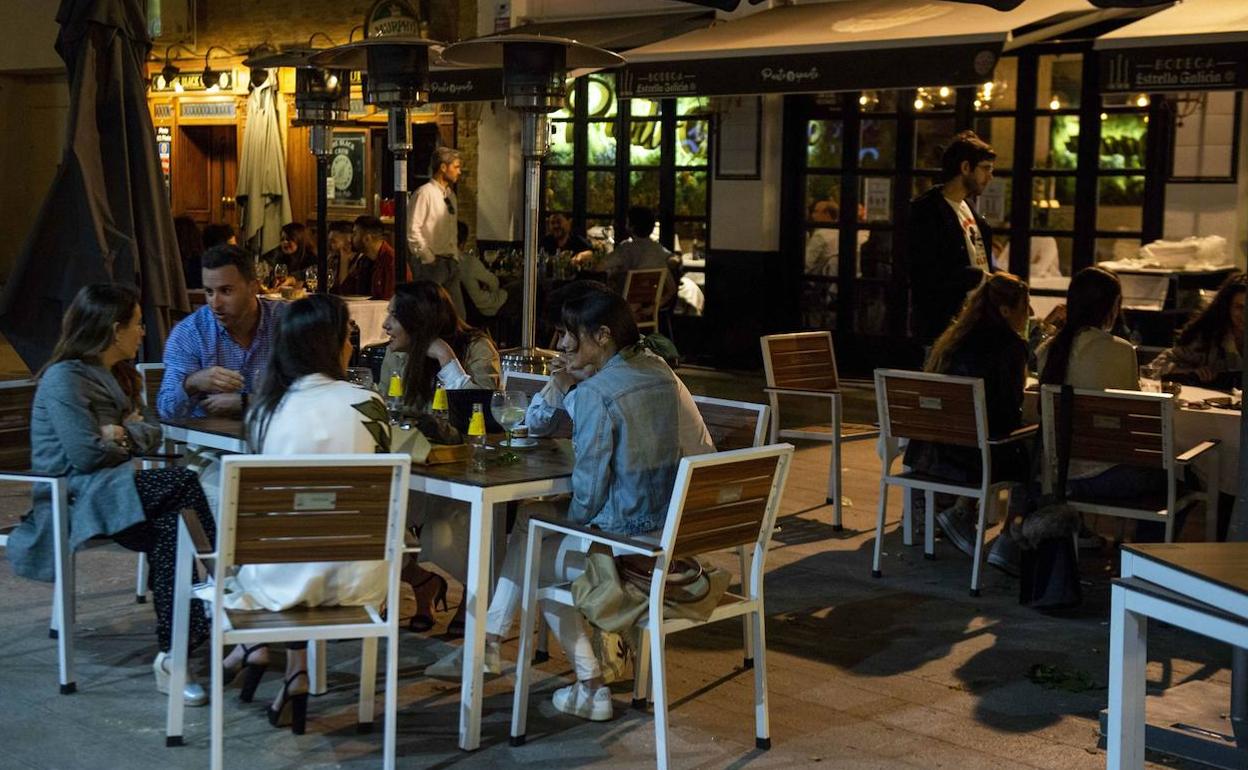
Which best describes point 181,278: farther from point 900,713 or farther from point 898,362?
point 898,362

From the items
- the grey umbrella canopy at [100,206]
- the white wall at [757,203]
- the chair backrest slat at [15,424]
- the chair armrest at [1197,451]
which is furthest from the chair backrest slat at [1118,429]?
the white wall at [757,203]

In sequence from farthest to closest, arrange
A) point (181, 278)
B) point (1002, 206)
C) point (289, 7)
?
point (289, 7) → point (1002, 206) → point (181, 278)

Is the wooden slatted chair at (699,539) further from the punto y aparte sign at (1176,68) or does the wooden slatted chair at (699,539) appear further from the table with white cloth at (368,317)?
the table with white cloth at (368,317)

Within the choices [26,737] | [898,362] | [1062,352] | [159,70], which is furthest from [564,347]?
[159,70]

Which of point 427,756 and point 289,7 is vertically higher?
point 289,7

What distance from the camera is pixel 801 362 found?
8.06m

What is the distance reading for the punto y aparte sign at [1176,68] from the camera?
872 centimetres

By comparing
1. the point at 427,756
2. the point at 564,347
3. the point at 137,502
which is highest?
the point at 564,347

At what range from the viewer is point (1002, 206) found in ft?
40.8

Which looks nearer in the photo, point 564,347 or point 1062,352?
point 564,347

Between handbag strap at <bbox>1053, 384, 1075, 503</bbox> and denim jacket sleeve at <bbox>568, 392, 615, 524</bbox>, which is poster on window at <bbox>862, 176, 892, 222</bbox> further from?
denim jacket sleeve at <bbox>568, 392, 615, 524</bbox>

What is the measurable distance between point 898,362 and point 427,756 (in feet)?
29.8

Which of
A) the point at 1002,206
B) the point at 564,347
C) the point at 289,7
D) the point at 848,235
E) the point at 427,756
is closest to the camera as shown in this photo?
the point at 427,756

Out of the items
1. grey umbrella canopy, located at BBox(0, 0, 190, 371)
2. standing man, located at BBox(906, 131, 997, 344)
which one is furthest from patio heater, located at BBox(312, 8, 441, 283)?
standing man, located at BBox(906, 131, 997, 344)
